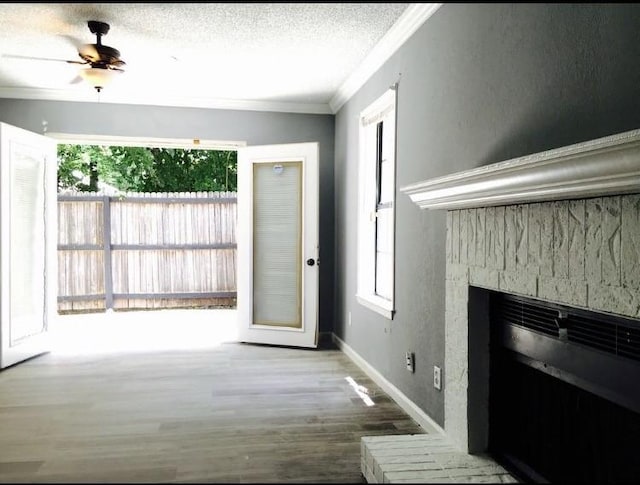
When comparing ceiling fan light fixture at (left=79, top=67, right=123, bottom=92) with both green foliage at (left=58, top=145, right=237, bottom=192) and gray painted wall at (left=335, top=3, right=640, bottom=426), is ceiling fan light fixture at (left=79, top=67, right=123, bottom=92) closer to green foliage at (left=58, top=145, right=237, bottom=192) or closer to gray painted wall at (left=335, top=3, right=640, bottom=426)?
gray painted wall at (left=335, top=3, right=640, bottom=426)

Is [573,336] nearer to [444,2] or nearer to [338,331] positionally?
[444,2]

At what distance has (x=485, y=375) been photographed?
1849mm

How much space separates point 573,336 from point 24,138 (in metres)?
4.12

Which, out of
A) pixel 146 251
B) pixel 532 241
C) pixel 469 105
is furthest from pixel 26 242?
pixel 532 241

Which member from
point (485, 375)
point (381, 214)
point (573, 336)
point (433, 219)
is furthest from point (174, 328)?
point (573, 336)

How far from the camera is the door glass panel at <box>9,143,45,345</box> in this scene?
154 inches

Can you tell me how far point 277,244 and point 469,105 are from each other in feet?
9.01

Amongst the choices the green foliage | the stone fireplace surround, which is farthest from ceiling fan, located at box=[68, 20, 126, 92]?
the green foliage

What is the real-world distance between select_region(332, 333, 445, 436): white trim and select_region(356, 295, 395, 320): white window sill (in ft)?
1.37

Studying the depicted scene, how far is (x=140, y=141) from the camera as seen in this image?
4.71m

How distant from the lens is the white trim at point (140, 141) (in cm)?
456

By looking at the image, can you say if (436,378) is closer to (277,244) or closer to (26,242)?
(277,244)

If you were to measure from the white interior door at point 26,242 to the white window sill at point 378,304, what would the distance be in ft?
8.58

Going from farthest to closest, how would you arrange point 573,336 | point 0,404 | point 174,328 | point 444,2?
point 174,328 < point 0,404 < point 573,336 < point 444,2
